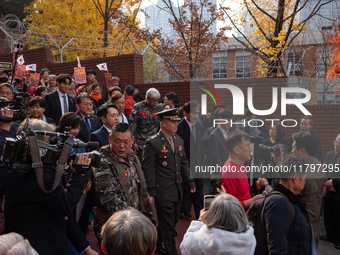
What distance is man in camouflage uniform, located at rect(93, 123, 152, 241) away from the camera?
10.5 feet

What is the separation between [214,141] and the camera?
6312mm

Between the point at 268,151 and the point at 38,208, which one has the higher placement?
the point at 38,208

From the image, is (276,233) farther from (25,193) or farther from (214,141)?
(214,141)

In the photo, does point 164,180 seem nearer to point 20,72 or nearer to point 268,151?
point 268,151

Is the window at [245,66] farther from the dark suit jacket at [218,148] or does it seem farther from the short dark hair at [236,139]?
the short dark hair at [236,139]

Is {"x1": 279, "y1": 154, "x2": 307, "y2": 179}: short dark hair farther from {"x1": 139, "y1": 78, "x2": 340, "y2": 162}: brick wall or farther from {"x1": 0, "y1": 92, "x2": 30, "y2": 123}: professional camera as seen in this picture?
{"x1": 139, "y1": 78, "x2": 340, "y2": 162}: brick wall

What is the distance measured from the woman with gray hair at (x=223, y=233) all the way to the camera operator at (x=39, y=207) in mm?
984

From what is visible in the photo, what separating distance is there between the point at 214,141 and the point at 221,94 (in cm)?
420

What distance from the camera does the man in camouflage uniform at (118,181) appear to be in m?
3.20

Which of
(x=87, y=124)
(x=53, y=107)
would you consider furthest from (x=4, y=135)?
(x=53, y=107)

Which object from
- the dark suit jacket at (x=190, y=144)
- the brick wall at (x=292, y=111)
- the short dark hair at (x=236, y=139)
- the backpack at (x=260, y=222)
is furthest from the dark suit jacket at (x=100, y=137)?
the brick wall at (x=292, y=111)

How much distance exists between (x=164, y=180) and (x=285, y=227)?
2.16 meters

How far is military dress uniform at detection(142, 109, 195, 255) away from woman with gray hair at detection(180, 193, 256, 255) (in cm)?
220

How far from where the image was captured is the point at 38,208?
2471mm
